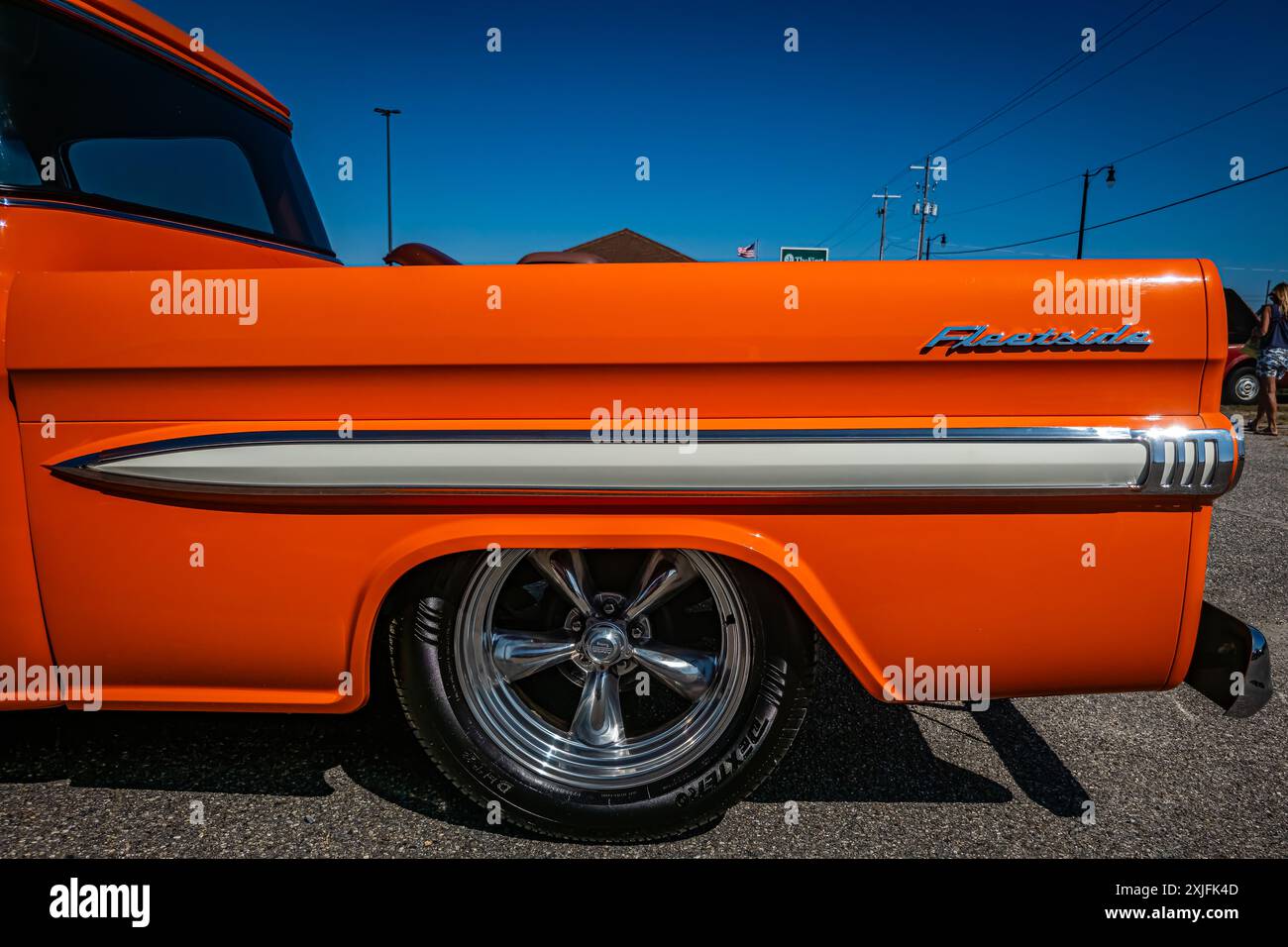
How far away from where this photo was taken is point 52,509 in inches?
61.8

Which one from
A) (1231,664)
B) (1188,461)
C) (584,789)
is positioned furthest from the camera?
(584,789)

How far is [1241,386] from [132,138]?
15311mm

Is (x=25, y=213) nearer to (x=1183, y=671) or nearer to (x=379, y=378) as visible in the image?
(x=379, y=378)

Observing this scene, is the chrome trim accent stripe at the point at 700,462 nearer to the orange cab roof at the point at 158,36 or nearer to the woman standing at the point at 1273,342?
the orange cab roof at the point at 158,36

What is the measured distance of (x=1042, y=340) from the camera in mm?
1469

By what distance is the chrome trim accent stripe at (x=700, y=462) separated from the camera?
1.47 m

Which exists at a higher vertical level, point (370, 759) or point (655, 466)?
point (655, 466)

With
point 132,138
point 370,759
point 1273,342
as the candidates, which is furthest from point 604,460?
point 1273,342

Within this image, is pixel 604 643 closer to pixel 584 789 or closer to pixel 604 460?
pixel 584 789

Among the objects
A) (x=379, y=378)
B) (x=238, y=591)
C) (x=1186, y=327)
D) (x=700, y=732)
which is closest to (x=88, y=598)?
(x=238, y=591)

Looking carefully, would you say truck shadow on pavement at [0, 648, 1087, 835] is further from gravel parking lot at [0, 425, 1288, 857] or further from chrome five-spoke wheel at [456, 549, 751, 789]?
chrome five-spoke wheel at [456, 549, 751, 789]

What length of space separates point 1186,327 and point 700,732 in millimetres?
1346

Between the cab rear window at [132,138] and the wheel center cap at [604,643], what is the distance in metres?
1.59

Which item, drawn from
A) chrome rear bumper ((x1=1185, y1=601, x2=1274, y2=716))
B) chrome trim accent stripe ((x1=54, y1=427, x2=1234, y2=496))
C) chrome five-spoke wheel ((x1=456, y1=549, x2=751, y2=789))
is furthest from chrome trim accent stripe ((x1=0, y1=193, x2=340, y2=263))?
chrome rear bumper ((x1=1185, y1=601, x2=1274, y2=716))
